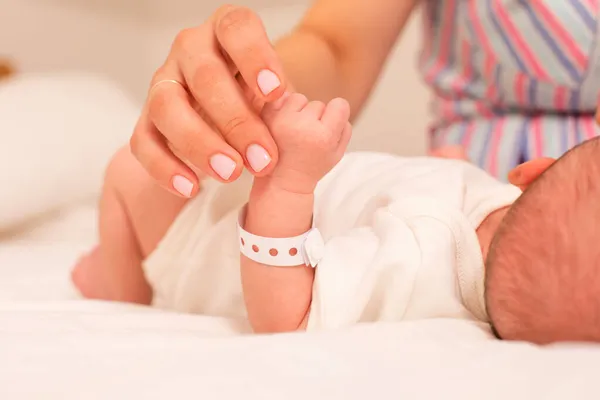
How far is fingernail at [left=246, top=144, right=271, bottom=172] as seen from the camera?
0.49 meters

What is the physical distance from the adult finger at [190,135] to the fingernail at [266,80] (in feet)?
0.17

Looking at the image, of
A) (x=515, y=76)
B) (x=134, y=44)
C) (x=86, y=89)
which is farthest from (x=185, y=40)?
(x=134, y=44)

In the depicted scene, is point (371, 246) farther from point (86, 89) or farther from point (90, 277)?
point (86, 89)

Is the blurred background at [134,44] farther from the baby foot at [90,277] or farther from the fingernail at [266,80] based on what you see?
the fingernail at [266,80]

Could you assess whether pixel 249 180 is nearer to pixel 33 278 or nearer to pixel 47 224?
pixel 33 278

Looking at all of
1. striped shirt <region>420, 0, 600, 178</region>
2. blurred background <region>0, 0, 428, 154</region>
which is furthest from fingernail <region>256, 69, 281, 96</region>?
blurred background <region>0, 0, 428, 154</region>

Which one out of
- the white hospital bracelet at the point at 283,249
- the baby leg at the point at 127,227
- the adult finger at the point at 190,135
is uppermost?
the adult finger at the point at 190,135

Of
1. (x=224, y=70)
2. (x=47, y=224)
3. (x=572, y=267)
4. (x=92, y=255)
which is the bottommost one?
(x=47, y=224)

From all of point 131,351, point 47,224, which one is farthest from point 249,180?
point 47,224

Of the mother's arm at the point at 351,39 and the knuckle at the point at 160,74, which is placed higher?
the knuckle at the point at 160,74

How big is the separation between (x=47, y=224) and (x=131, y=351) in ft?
2.59

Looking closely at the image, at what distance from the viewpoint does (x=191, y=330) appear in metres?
0.56

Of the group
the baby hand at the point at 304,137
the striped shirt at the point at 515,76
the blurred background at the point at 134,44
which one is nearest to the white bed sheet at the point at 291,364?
the baby hand at the point at 304,137

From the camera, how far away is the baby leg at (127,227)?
2.38 feet
